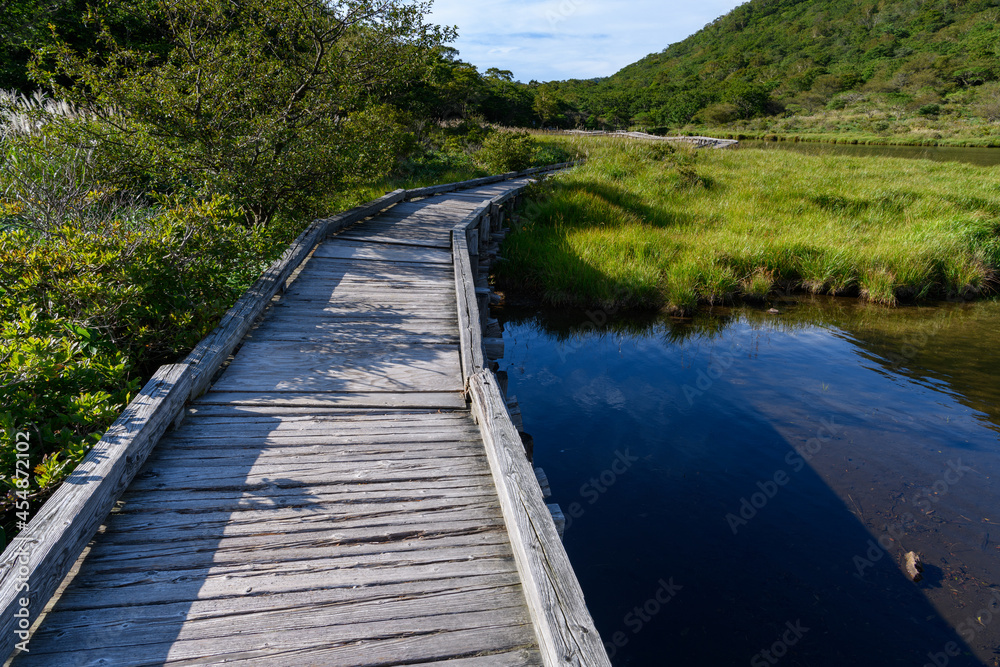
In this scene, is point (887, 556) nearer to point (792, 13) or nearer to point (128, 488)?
point (128, 488)

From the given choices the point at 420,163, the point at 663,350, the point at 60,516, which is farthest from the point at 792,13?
the point at 60,516

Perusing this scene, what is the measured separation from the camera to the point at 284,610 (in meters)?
2.13

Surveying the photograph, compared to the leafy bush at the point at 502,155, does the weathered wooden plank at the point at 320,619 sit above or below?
below

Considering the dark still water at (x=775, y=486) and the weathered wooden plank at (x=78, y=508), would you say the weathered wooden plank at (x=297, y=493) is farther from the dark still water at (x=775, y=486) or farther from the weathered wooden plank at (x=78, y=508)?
the dark still water at (x=775, y=486)

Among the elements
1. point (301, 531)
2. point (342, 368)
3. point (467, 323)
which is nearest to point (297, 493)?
point (301, 531)

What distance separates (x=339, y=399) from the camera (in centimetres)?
381

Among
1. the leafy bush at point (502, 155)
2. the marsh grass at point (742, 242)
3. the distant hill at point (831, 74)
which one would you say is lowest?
the marsh grass at point (742, 242)

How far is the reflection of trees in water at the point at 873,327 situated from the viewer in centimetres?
810

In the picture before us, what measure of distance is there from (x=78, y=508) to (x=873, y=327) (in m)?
11.7

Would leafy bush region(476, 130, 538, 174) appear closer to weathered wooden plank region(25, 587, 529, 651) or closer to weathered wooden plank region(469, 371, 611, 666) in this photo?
weathered wooden plank region(469, 371, 611, 666)

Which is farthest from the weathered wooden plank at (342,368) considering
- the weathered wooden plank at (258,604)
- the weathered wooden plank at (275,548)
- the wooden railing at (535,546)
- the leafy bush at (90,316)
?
the weathered wooden plank at (258,604)

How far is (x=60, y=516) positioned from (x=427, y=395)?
87.9 inches

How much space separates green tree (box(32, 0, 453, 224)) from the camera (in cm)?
665

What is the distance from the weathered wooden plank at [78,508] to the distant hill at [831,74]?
52.5 m
